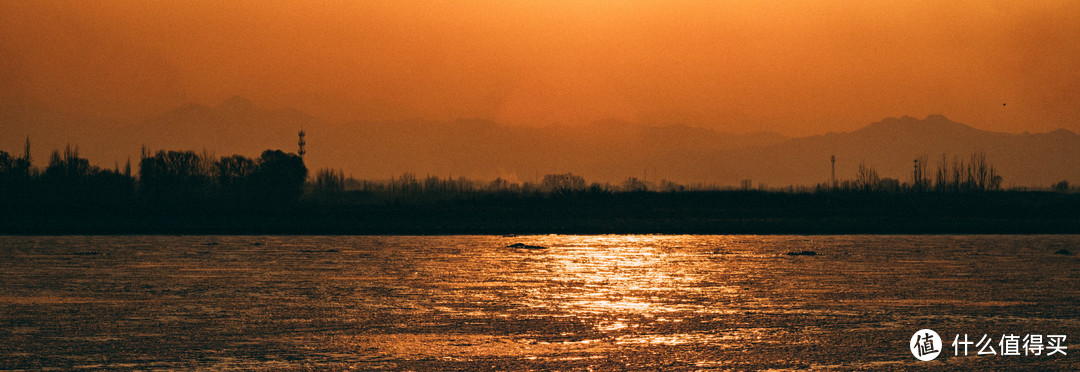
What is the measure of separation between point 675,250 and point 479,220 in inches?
2330

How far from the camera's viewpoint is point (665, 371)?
16.7 metres

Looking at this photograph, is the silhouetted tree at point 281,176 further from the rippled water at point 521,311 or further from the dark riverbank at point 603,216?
the rippled water at point 521,311

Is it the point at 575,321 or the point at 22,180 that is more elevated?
the point at 22,180

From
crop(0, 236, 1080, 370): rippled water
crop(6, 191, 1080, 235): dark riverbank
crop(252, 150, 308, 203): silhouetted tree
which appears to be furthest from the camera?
crop(252, 150, 308, 203): silhouetted tree

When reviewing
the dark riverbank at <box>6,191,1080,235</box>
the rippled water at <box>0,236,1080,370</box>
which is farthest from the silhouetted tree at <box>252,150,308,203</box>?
the rippled water at <box>0,236,1080,370</box>

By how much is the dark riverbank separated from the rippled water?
4634cm

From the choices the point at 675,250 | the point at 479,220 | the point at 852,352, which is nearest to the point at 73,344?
the point at 852,352

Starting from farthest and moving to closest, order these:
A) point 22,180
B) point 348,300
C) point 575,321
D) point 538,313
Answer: point 22,180
point 348,300
point 538,313
point 575,321

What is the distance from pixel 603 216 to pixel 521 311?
90.2 m

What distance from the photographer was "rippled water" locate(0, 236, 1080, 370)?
18.0 metres

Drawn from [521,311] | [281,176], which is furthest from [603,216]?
[521,311]

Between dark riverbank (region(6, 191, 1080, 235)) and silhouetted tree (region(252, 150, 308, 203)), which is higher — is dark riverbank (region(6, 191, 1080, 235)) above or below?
below

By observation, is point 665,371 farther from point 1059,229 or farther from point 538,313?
point 1059,229

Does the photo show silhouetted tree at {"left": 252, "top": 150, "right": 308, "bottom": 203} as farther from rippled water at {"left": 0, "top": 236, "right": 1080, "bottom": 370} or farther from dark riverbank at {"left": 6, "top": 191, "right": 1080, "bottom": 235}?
rippled water at {"left": 0, "top": 236, "right": 1080, "bottom": 370}
